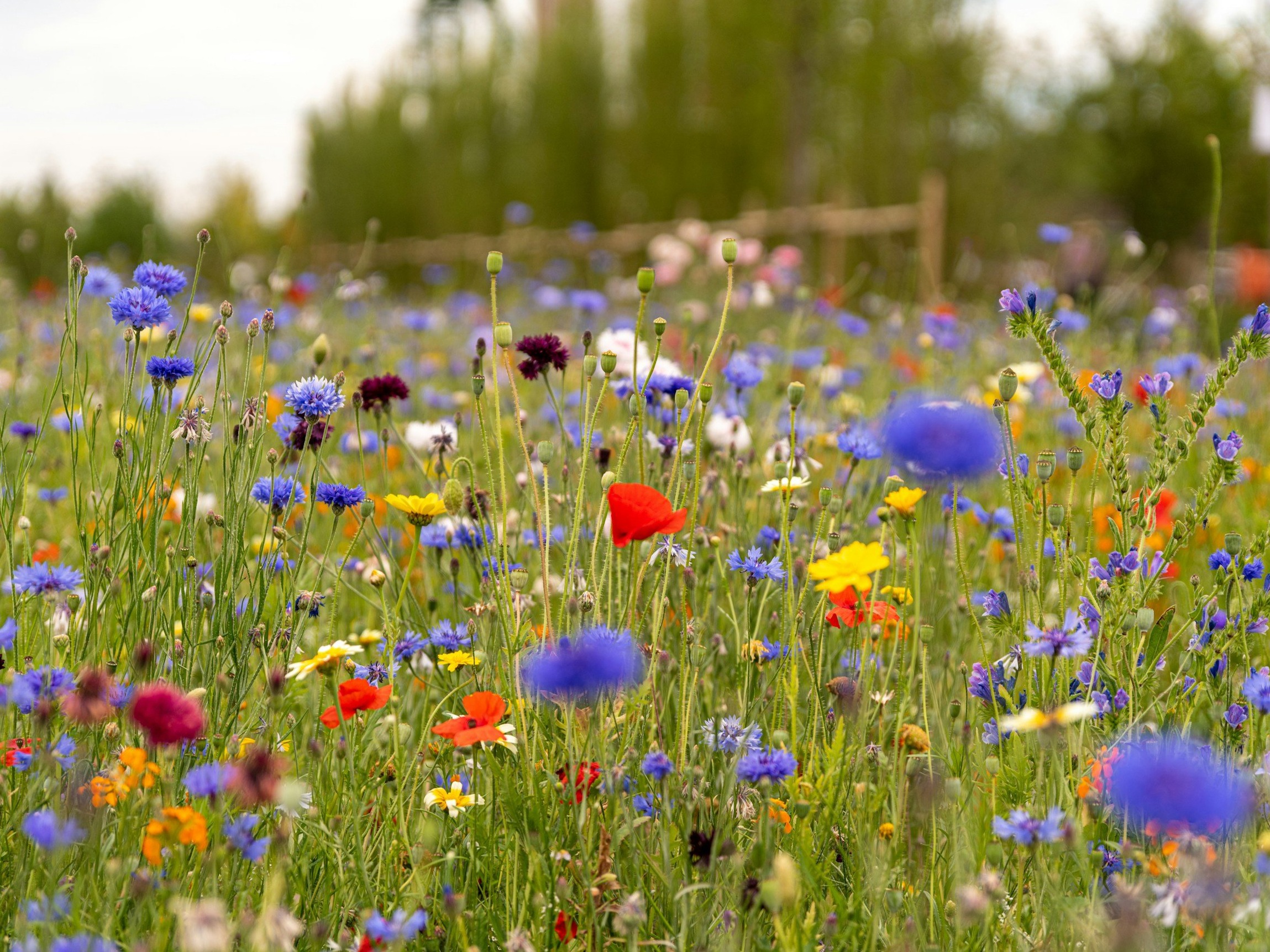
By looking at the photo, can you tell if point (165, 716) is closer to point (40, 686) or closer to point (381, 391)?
point (40, 686)

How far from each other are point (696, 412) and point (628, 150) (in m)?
10.9

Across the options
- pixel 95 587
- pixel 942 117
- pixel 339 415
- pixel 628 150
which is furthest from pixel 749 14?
pixel 95 587

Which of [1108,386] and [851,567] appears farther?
[1108,386]

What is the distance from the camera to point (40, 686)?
120 centimetres

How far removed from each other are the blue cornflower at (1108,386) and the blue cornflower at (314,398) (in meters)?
0.98

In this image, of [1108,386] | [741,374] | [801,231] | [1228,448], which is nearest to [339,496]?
[741,374]

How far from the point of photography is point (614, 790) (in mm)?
1175

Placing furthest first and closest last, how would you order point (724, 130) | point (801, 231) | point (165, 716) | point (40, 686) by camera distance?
point (724, 130), point (801, 231), point (40, 686), point (165, 716)

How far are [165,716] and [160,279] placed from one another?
88 centimetres

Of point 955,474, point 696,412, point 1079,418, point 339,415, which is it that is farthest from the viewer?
point 339,415

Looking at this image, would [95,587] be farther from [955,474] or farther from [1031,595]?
[1031,595]

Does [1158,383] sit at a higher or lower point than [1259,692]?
higher

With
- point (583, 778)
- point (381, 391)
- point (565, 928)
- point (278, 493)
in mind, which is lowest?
point (565, 928)

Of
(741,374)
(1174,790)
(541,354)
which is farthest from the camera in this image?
(741,374)
